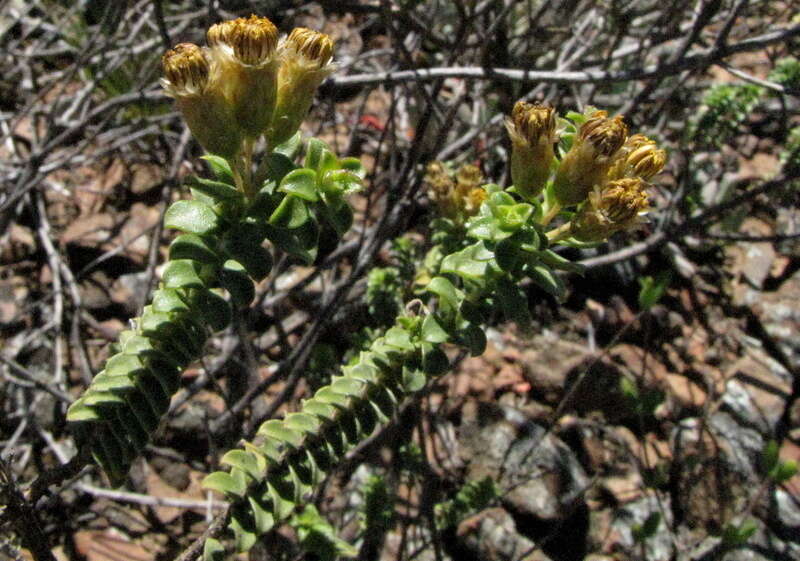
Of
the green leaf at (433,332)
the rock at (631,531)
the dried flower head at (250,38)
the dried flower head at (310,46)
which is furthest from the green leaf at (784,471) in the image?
the dried flower head at (250,38)

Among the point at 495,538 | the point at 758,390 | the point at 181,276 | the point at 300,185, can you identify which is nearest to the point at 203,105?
the point at 300,185

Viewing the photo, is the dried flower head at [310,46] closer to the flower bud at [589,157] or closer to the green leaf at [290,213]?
the green leaf at [290,213]

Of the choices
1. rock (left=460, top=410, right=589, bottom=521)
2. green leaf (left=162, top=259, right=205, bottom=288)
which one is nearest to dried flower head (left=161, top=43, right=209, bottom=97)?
green leaf (left=162, top=259, right=205, bottom=288)

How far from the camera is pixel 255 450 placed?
1.75 meters

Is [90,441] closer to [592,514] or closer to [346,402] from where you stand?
[346,402]

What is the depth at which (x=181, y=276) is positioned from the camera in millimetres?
1527

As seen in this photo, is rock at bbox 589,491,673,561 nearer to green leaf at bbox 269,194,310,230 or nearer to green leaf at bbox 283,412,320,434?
green leaf at bbox 283,412,320,434

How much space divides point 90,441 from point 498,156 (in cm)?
328

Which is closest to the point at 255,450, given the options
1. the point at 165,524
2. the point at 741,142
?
the point at 165,524

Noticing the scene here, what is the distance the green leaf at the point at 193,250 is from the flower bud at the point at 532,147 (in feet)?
2.74

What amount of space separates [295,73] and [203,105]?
0.88ft

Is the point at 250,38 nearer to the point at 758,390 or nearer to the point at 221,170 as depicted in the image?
the point at 221,170

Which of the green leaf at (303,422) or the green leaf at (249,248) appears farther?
the green leaf at (303,422)

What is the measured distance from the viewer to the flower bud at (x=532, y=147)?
1.74 metres
